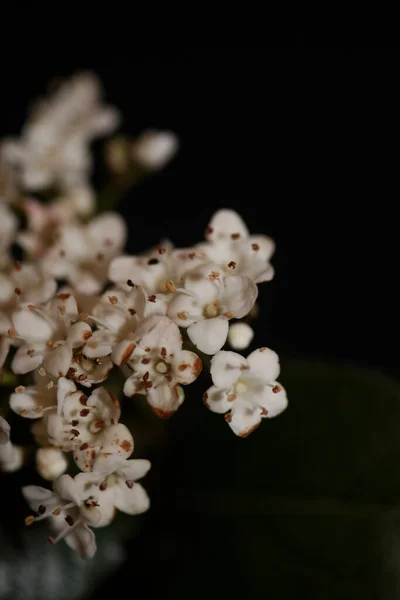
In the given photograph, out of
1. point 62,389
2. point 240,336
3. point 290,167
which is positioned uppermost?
point 290,167

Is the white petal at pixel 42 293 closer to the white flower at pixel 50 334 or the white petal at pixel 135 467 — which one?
the white flower at pixel 50 334

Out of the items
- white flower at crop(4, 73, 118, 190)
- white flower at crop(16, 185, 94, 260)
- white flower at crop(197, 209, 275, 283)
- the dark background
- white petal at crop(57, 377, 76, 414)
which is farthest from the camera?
the dark background

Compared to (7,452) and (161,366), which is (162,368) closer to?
(161,366)

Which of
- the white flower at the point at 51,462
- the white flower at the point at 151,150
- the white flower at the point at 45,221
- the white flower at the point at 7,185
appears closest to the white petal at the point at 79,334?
the white flower at the point at 51,462

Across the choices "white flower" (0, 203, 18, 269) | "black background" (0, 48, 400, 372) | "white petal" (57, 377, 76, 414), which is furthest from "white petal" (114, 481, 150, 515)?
"black background" (0, 48, 400, 372)

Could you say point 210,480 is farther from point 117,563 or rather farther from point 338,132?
point 338,132

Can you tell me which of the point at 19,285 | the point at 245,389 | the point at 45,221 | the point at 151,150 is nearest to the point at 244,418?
the point at 245,389

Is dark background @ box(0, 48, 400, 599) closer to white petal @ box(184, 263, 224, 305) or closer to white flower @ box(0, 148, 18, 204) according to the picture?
white flower @ box(0, 148, 18, 204)

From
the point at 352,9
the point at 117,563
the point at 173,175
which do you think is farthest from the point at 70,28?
the point at 117,563
